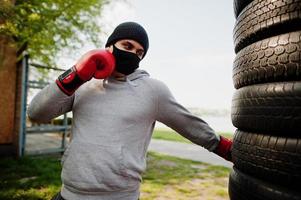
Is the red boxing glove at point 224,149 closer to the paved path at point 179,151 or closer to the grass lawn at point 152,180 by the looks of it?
the grass lawn at point 152,180

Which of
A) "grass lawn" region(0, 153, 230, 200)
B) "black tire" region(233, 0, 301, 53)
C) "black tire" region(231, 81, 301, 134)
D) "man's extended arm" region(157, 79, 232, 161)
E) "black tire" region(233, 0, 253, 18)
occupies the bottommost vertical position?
"grass lawn" region(0, 153, 230, 200)

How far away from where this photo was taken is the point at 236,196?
1561mm

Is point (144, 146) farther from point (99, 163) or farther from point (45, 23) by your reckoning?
point (45, 23)

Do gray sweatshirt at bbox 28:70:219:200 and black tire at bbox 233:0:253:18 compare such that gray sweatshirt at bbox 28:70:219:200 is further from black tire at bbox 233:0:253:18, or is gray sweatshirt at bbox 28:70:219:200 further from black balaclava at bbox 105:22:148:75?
black tire at bbox 233:0:253:18

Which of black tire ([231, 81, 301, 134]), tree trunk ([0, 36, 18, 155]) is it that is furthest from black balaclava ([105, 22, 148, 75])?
tree trunk ([0, 36, 18, 155])

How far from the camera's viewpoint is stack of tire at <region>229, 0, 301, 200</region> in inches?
47.8

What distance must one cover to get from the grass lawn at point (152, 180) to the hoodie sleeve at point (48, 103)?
3445 millimetres

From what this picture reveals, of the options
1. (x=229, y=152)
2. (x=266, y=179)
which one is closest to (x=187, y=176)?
(x=229, y=152)

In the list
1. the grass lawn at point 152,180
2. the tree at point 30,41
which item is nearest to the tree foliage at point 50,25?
the tree at point 30,41

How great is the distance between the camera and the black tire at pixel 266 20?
1260mm

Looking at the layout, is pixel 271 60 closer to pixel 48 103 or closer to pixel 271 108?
pixel 271 108

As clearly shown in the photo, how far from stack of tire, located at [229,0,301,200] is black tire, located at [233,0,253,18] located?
2cm

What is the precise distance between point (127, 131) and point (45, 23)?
689 centimetres

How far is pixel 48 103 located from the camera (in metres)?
1.70
